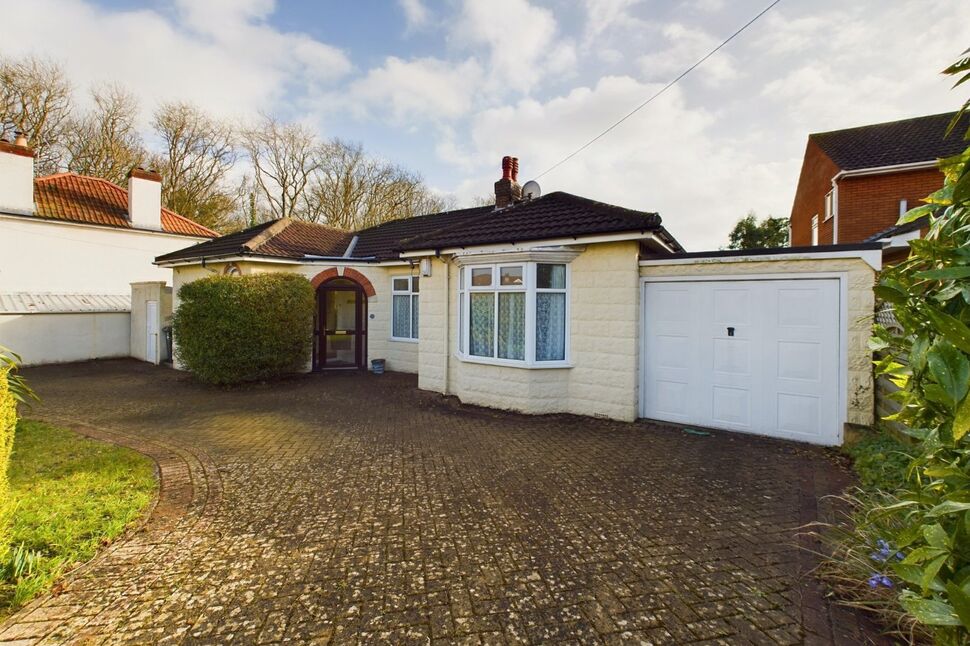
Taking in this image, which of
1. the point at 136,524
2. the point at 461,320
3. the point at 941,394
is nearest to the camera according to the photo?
the point at 941,394

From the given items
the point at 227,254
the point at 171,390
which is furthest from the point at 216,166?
the point at 171,390

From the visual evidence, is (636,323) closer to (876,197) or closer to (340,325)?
(340,325)

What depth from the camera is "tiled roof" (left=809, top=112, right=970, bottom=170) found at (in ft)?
47.8

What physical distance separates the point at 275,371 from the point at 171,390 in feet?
7.48

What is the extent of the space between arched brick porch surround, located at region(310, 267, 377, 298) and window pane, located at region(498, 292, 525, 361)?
6.19m

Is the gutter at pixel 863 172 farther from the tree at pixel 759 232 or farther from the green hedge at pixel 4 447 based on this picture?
the green hedge at pixel 4 447

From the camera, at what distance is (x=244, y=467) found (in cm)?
535

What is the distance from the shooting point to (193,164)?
25062 mm

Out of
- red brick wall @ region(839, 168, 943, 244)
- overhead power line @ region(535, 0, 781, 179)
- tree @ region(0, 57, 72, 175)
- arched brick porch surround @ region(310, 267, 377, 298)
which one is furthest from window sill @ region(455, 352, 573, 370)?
tree @ region(0, 57, 72, 175)

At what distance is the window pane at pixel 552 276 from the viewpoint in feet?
26.0

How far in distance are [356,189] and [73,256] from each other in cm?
1565

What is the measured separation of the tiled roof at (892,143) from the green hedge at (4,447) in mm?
20984

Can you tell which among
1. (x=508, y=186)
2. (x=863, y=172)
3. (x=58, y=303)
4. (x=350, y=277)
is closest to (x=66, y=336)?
(x=58, y=303)

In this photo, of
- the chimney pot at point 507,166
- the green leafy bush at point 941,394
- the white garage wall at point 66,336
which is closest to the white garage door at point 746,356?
the green leafy bush at point 941,394
